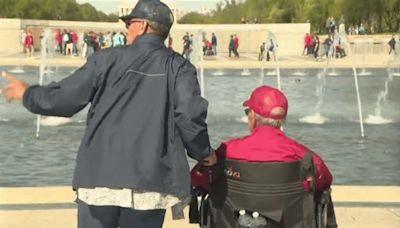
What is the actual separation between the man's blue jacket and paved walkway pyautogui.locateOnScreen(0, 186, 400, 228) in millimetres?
2110

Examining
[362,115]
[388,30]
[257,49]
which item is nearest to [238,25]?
[257,49]

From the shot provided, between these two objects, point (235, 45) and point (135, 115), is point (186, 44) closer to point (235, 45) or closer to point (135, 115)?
point (235, 45)

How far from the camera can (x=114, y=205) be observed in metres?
2.81

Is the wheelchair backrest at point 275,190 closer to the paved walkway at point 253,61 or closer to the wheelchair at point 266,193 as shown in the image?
the wheelchair at point 266,193

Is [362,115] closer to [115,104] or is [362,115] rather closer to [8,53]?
[115,104]

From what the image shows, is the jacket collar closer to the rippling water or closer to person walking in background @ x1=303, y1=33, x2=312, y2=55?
the rippling water

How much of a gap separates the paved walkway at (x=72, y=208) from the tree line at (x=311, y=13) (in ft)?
63.3

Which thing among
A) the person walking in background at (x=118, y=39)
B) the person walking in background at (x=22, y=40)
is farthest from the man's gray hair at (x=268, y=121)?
the person walking in background at (x=22, y=40)

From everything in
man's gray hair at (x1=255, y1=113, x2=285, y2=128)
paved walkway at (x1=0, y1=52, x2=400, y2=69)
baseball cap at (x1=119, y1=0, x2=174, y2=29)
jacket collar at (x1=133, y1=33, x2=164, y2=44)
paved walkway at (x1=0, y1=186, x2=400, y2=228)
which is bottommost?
paved walkway at (x1=0, y1=52, x2=400, y2=69)

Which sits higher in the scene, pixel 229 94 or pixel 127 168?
pixel 127 168

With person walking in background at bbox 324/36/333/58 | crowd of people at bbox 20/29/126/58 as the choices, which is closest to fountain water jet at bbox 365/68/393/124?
person walking in background at bbox 324/36/333/58

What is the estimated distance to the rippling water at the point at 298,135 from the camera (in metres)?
8.26

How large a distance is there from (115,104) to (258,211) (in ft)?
2.21

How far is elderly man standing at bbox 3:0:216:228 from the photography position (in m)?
2.77
